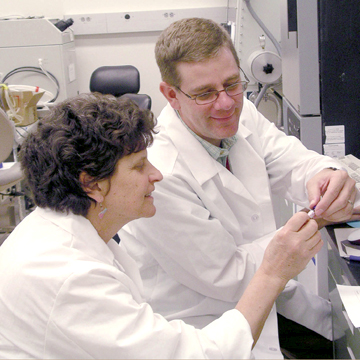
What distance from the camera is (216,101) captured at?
1185 millimetres

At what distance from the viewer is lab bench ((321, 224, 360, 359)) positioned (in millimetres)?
954

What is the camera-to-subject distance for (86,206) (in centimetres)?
83

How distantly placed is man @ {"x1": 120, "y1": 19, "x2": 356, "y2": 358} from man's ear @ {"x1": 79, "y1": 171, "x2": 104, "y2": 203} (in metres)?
0.28

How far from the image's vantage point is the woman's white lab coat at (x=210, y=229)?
1.12 metres

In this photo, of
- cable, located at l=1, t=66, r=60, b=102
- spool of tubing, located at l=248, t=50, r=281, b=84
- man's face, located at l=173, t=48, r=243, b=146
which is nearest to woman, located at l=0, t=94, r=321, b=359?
man's face, located at l=173, t=48, r=243, b=146

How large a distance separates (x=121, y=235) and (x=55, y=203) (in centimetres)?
50

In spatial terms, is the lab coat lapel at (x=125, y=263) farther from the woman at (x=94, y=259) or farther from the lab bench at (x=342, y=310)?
the lab bench at (x=342, y=310)

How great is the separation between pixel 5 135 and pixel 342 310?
1871mm

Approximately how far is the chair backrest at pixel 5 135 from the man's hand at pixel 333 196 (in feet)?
5.55

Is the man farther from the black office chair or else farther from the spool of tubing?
the black office chair

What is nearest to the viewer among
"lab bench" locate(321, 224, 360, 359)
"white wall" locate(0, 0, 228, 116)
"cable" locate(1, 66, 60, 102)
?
"lab bench" locate(321, 224, 360, 359)

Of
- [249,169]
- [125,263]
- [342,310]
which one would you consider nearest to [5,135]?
[249,169]

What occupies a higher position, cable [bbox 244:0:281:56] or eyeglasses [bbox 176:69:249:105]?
cable [bbox 244:0:281:56]

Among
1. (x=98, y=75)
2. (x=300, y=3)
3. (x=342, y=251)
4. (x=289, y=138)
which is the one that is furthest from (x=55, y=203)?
(x=98, y=75)
